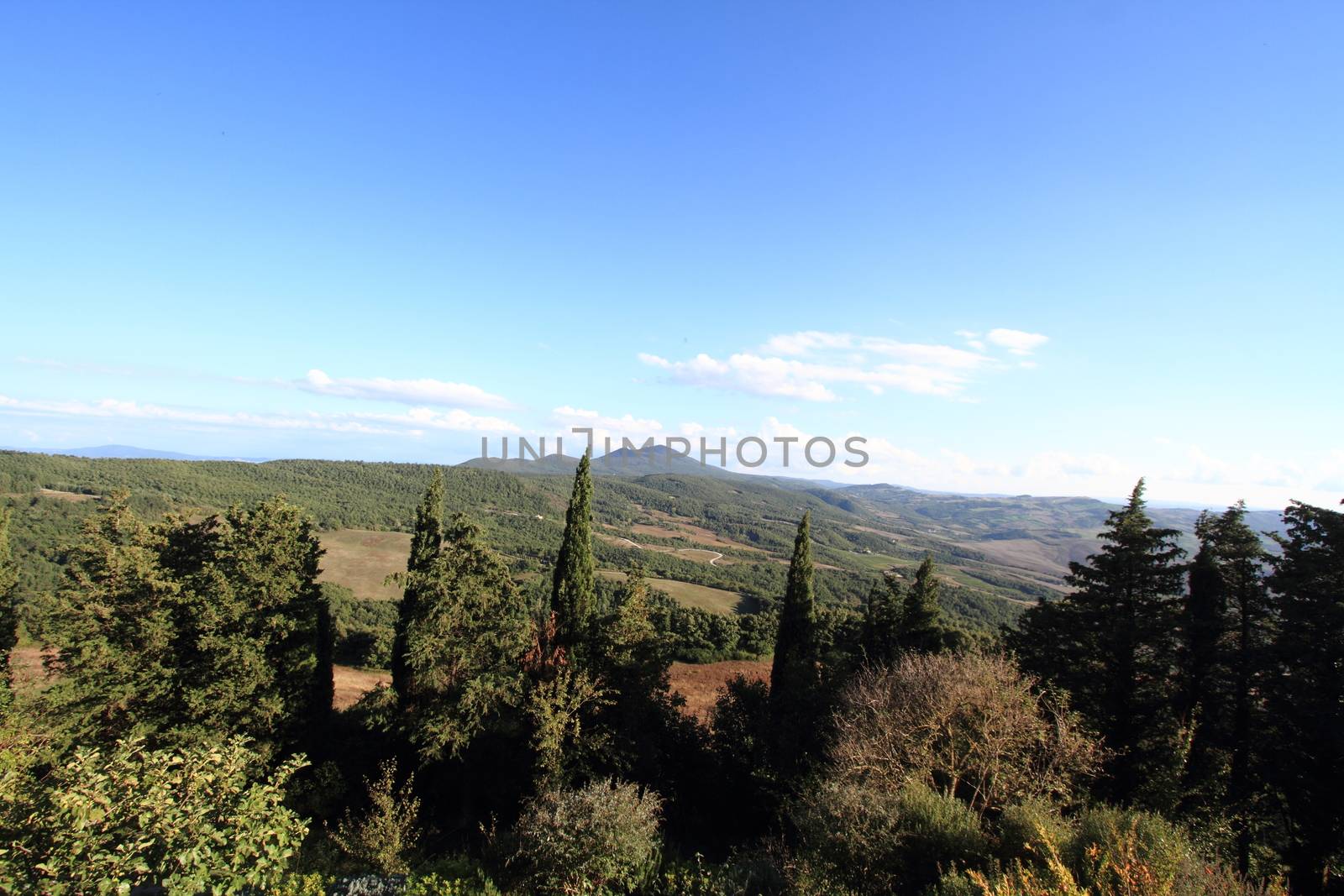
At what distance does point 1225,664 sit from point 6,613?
39.4 m

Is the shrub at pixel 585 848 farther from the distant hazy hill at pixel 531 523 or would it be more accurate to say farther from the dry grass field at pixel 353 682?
the distant hazy hill at pixel 531 523

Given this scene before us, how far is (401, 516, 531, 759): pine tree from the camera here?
16812 mm

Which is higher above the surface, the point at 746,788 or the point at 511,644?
the point at 511,644

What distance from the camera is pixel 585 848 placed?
9859 mm

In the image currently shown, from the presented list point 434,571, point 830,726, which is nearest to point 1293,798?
point 830,726

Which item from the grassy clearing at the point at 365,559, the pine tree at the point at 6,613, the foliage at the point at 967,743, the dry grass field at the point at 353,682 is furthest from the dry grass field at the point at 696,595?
the foliage at the point at 967,743

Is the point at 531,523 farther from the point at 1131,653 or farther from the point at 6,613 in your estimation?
the point at 1131,653

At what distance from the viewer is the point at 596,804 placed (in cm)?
1032

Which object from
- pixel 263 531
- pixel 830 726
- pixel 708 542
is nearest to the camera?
pixel 830 726

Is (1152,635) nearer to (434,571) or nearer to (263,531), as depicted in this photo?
(434,571)

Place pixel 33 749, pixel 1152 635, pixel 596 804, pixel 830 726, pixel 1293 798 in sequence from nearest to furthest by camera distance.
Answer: pixel 596 804, pixel 33 749, pixel 1293 798, pixel 1152 635, pixel 830 726

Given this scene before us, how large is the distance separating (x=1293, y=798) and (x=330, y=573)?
8278 cm

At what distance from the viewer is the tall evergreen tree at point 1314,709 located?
Answer: 11930 mm

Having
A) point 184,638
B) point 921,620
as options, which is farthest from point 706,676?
point 184,638
